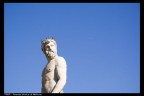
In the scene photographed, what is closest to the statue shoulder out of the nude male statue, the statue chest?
the nude male statue

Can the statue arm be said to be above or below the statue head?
below

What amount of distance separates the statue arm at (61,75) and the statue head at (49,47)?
0.27 meters

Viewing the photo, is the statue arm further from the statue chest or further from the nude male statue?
the statue chest

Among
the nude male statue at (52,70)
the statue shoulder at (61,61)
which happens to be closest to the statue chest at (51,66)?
the nude male statue at (52,70)

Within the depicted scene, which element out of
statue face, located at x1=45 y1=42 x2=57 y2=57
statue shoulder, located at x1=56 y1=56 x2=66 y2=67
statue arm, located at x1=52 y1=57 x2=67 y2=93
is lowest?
statue arm, located at x1=52 y1=57 x2=67 y2=93

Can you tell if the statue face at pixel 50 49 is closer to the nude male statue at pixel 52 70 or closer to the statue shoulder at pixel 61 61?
the nude male statue at pixel 52 70

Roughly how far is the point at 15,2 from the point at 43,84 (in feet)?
7.26

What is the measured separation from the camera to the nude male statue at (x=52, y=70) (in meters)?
9.75

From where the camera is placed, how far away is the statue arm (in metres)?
9.65

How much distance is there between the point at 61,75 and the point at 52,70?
1.06 ft

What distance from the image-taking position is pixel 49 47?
33.1 ft

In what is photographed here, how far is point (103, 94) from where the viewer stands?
8.25m
